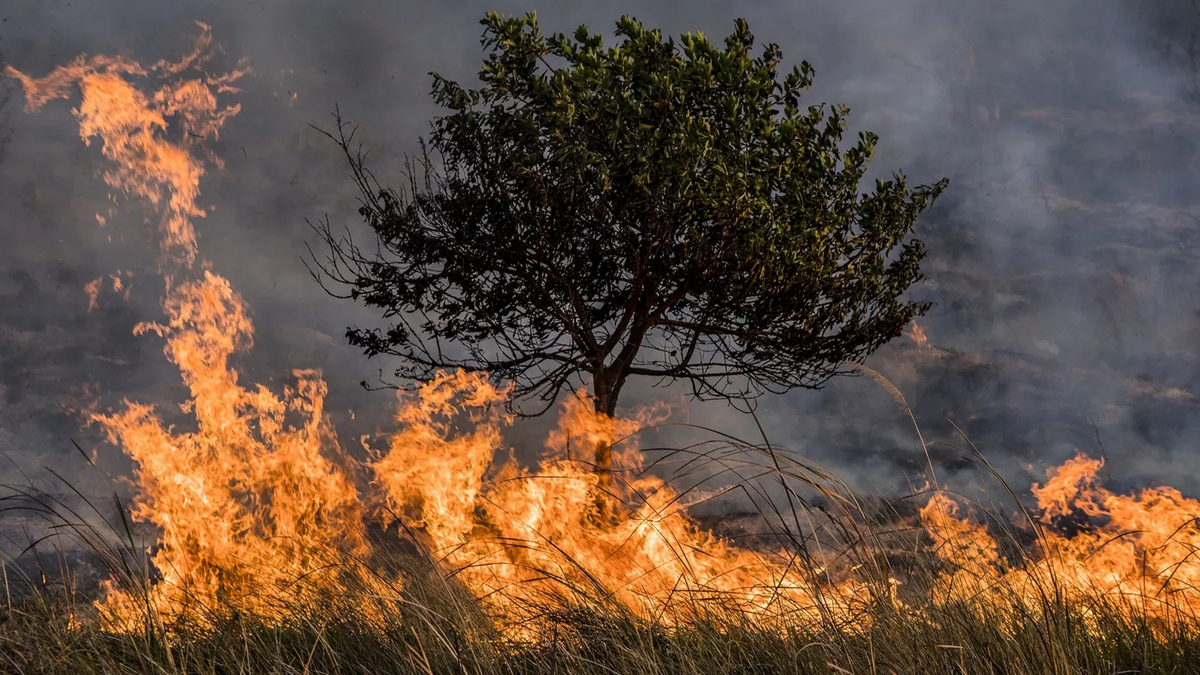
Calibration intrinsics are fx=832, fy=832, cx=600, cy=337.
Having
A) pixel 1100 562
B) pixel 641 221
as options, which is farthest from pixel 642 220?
pixel 1100 562

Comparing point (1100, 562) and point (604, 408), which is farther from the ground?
point (604, 408)

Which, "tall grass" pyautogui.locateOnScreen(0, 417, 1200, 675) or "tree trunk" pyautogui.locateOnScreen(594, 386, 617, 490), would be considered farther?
"tree trunk" pyautogui.locateOnScreen(594, 386, 617, 490)

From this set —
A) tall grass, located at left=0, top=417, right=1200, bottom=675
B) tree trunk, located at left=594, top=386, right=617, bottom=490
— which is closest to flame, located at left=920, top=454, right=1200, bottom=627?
tall grass, located at left=0, top=417, right=1200, bottom=675

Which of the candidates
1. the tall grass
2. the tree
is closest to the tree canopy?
the tree

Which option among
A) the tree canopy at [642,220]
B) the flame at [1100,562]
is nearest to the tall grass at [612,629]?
the flame at [1100,562]

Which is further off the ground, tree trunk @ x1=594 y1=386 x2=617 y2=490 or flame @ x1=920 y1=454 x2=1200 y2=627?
tree trunk @ x1=594 y1=386 x2=617 y2=490

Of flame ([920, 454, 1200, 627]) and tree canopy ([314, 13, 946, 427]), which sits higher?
tree canopy ([314, 13, 946, 427])

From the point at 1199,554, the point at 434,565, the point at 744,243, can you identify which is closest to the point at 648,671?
the point at 434,565

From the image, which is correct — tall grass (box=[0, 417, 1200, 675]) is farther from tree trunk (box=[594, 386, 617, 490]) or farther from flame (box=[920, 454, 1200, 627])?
tree trunk (box=[594, 386, 617, 490])

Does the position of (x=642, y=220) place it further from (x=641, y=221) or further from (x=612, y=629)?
(x=612, y=629)

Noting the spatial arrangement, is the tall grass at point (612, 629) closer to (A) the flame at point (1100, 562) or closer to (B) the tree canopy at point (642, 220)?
(A) the flame at point (1100, 562)

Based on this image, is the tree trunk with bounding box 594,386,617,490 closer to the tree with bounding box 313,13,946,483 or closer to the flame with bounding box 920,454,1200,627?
the tree with bounding box 313,13,946,483

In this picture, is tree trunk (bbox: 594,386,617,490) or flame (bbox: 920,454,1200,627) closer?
flame (bbox: 920,454,1200,627)

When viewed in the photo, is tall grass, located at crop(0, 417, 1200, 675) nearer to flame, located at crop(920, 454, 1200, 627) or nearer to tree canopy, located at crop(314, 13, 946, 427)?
flame, located at crop(920, 454, 1200, 627)
